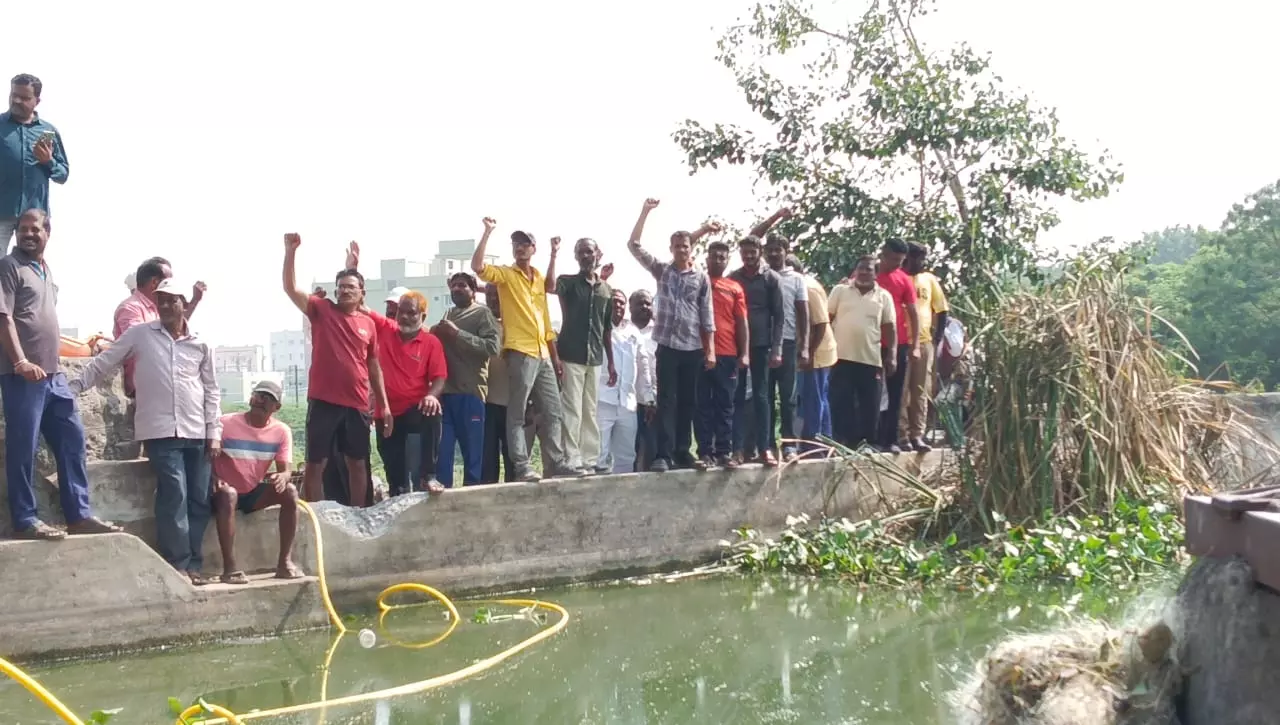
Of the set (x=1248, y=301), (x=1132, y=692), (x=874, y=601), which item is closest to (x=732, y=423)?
(x=874, y=601)

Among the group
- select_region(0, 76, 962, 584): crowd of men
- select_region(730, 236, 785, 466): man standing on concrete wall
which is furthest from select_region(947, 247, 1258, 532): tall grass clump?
select_region(730, 236, 785, 466): man standing on concrete wall

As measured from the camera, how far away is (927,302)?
10.4 meters

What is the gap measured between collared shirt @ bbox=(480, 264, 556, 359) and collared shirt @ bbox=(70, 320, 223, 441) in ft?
7.28

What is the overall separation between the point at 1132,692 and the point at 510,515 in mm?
5259

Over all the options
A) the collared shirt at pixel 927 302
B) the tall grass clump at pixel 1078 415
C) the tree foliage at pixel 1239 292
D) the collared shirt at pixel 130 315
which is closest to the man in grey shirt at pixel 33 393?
the collared shirt at pixel 130 315

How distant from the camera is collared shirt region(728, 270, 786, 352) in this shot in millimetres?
8977

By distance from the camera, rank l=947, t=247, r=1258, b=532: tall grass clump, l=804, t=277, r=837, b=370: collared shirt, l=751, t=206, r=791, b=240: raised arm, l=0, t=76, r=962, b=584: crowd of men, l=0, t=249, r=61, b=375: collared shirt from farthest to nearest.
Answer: l=804, t=277, r=837, b=370: collared shirt, l=751, t=206, r=791, b=240: raised arm, l=947, t=247, r=1258, b=532: tall grass clump, l=0, t=76, r=962, b=584: crowd of men, l=0, t=249, r=61, b=375: collared shirt

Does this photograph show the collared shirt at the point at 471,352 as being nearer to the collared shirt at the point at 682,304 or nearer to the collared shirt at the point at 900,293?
the collared shirt at the point at 682,304

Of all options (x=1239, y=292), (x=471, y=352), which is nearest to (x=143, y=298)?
(x=471, y=352)

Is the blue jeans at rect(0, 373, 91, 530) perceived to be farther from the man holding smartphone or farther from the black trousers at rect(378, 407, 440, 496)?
the black trousers at rect(378, 407, 440, 496)

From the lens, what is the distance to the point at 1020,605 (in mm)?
7414

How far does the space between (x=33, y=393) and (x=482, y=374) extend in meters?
3.05

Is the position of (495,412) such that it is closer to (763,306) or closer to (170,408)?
(763,306)

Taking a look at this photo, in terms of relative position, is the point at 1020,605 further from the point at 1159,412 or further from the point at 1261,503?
the point at 1261,503
